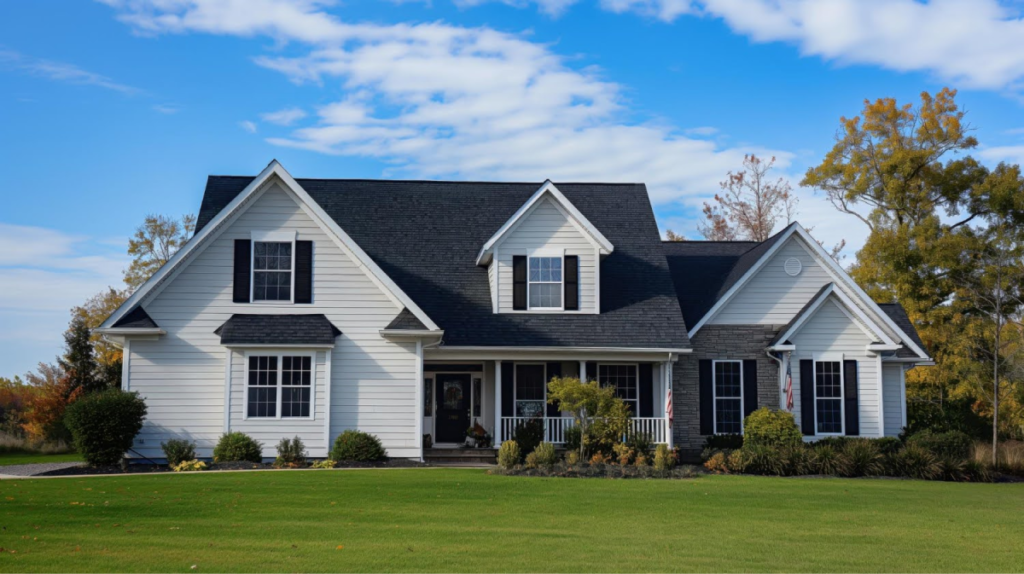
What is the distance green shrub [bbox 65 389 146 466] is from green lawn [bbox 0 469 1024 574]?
300cm

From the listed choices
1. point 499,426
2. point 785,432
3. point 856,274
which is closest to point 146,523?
point 499,426

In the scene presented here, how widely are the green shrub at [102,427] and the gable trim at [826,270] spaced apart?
47.7 feet

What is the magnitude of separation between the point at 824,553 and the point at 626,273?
52.6ft

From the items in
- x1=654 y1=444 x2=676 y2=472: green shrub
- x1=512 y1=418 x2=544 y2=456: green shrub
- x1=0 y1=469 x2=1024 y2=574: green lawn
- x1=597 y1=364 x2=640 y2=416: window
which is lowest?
x1=0 y1=469 x2=1024 y2=574: green lawn

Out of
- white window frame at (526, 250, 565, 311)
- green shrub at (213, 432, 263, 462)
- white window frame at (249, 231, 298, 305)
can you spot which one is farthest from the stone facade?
green shrub at (213, 432, 263, 462)

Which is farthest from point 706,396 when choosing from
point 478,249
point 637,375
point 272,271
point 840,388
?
point 272,271

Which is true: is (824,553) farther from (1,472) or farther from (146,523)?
(1,472)

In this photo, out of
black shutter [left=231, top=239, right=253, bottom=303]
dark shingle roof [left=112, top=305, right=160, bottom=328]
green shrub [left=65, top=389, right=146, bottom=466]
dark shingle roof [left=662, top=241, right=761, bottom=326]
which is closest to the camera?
green shrub [left=65, top=389, right=146, bottom=466]

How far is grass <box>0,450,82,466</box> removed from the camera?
24781 mm

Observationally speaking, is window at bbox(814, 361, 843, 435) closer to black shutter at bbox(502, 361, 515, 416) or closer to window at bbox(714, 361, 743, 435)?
window at bbox(714, 361, 743, 435)

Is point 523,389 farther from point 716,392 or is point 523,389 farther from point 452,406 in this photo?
point 716,392

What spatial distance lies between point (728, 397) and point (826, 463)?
445cm

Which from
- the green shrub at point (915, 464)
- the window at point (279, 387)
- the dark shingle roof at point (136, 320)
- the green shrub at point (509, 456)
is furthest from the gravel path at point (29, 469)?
the green shrub at point (915, 464)

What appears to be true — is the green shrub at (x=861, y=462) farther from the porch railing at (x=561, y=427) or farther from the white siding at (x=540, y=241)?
the white siding at (x=540, y=241)
